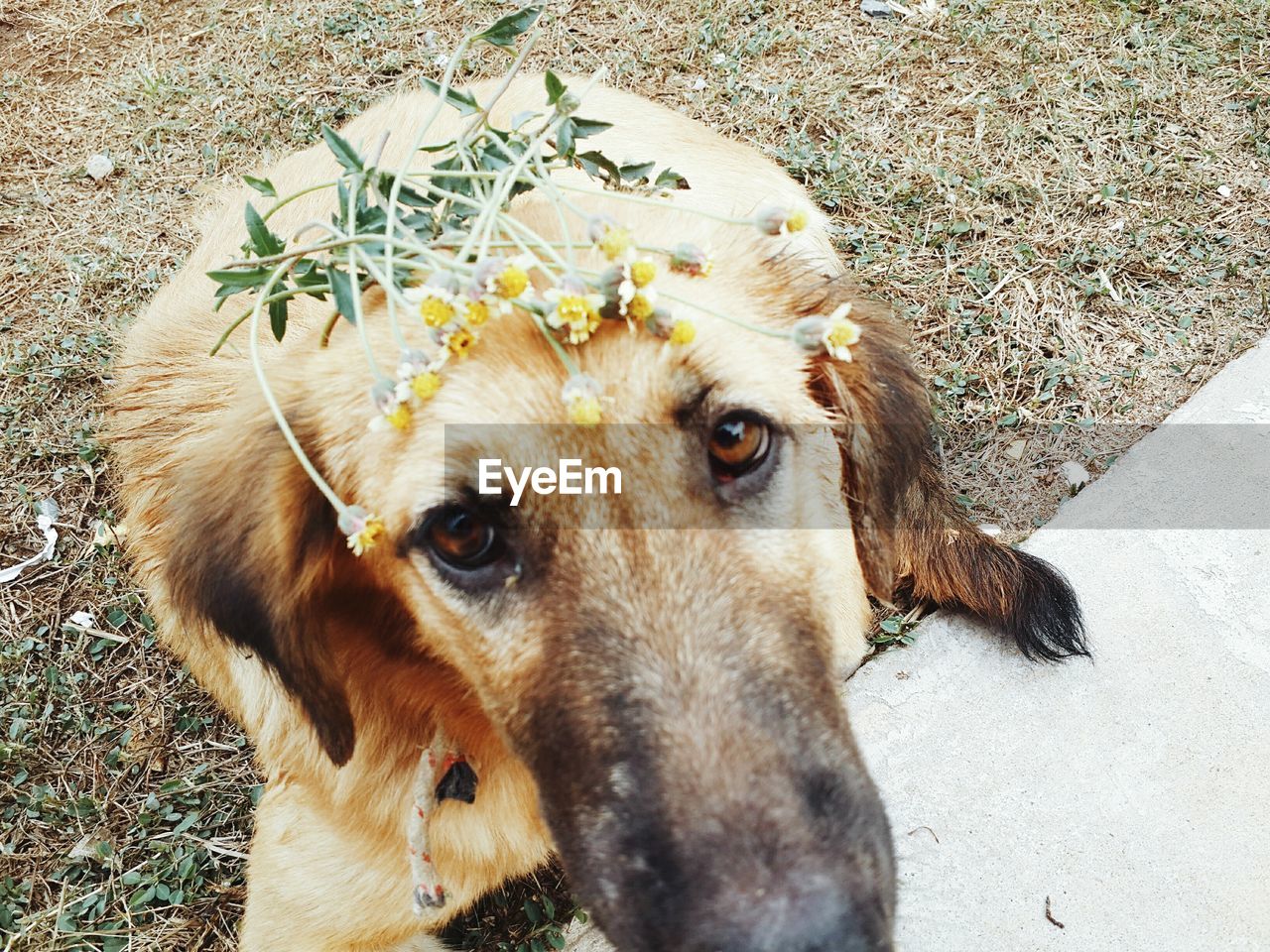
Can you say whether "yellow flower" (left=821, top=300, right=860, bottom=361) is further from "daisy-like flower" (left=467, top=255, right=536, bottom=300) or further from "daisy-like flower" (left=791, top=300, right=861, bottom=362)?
"daisy-like flower" (left=467, top=255, right=536, bottom=300)

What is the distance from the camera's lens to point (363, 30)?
197 inches

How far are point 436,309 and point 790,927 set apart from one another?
1098 millimetres

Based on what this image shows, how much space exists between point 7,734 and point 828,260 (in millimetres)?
3137

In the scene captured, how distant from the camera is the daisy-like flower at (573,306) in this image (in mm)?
1601

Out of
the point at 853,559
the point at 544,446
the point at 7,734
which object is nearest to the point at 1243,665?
the point at 853,559

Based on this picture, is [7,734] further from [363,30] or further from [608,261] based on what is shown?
[363,30]

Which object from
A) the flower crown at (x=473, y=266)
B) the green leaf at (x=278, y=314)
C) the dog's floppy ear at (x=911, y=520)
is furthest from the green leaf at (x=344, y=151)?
the dog's floppy ear at (x=911, y=520)

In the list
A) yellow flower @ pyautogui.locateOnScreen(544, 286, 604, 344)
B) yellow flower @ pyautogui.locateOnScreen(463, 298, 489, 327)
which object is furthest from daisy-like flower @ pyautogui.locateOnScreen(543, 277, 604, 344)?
yellow flower @ pyautogui.locateOnScreen(463, 298, 489, 327)

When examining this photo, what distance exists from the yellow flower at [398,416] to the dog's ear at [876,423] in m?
0.93

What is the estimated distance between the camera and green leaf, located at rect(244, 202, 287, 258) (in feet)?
6.33

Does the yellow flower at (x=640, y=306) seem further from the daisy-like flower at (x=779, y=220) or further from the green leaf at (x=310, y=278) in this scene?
the green leaf at (x=310, y=278)

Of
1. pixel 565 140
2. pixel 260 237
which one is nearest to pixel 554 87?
pixel 565 140

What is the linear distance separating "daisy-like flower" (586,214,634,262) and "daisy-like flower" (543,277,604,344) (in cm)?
8

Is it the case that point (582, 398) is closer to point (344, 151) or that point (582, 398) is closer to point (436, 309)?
point (436, 309)
